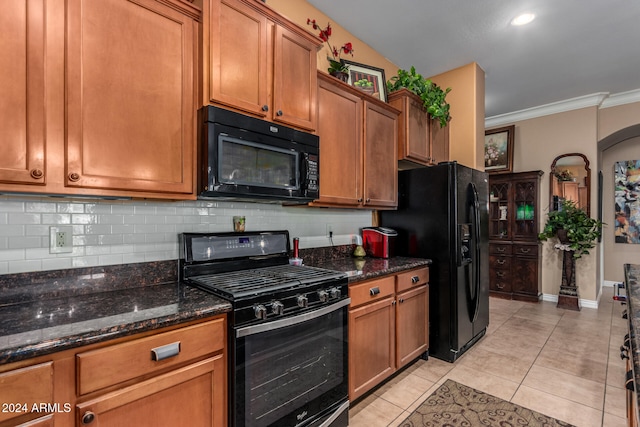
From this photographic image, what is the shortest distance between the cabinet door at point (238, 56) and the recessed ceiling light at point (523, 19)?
227cm

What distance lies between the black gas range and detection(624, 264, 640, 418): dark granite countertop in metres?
1.18

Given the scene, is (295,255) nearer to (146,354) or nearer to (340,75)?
(146,354)

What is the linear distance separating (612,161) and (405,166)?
454 cm

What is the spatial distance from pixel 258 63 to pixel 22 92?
3.49ft

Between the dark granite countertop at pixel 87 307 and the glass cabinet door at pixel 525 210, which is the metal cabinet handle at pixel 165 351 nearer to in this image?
the dark granite countertop at pixel 87 307

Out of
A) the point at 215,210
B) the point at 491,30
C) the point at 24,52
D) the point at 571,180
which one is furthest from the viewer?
the point at 571,180

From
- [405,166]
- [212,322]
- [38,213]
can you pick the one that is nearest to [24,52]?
[38,213]

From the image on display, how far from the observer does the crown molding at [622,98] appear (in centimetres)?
434

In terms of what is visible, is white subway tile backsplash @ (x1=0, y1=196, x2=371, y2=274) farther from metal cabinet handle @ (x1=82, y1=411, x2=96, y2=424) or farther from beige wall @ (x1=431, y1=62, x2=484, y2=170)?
beige wall @ (x1=431, y1=62, x2=484, y2=170)

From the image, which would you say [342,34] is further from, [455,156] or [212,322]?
[212,322]

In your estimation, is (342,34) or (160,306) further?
(342,34)

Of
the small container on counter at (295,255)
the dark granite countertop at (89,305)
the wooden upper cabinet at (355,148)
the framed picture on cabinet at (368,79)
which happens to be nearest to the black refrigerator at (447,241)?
the wooden upper cabinet at (355,148)

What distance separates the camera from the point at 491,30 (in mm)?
2893

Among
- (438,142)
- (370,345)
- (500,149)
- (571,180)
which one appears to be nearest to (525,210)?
(571,180)
